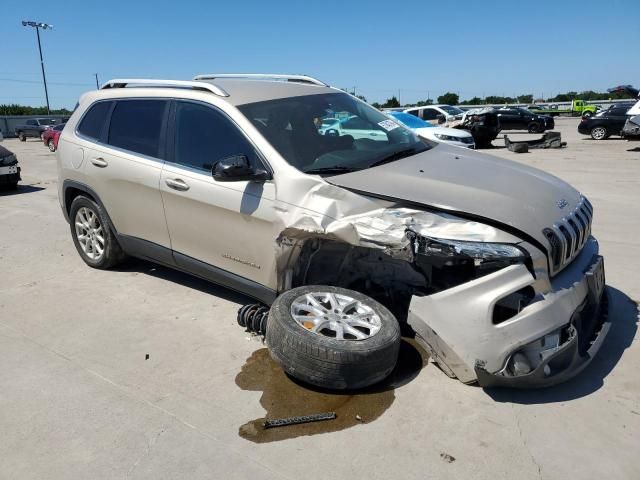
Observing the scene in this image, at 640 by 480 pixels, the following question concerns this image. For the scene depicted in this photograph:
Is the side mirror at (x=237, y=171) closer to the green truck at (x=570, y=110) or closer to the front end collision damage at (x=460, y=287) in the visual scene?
the front end collision damage at (x=460, y=287)

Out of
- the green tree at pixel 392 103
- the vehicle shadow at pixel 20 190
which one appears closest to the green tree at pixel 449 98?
the green tree at pixel 392 103

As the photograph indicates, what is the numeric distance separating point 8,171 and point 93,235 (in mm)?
7202

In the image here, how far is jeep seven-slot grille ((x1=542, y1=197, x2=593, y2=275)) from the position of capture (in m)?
3.03

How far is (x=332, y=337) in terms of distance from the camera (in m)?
3.17

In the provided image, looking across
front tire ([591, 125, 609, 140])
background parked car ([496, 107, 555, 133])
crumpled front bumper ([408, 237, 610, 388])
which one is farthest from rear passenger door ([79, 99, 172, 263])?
background parked car ([496, 107, 555, 133])

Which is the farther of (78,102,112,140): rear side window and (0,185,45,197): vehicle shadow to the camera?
(0,185,45,197): vehicle shadow

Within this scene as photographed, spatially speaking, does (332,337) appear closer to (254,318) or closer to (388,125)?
(254,318)

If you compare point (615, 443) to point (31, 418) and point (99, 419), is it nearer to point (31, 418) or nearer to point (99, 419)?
point (99, 419)

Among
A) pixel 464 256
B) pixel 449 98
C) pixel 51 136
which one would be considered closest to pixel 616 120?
pixel 464 256

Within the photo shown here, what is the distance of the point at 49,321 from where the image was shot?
423cm

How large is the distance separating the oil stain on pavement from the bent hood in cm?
114

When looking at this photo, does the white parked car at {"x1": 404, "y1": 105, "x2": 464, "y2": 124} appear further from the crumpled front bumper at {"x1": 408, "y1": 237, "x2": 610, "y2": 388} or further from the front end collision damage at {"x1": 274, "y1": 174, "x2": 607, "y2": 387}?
the crumpled front bumper at {"x1": 408, "y1": 237, "x2": 610, "y2": 388}

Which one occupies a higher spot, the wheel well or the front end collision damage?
the front end collision damage

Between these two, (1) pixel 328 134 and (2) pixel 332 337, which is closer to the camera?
(2) pixel 332 337
